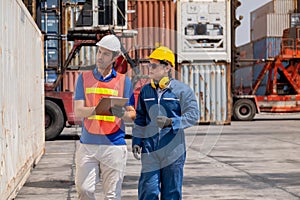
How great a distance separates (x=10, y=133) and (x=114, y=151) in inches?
92.4

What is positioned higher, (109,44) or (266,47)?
(266,47)

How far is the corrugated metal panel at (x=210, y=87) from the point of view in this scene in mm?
23875

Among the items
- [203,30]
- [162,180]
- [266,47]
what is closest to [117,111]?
[162,180]

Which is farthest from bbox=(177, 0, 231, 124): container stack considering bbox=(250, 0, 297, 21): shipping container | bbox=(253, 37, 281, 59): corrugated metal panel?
bbox=(250, 0, 297, 21): shipping container

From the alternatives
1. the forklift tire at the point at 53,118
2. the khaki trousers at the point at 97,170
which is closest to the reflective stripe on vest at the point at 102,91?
the khaki trousers at the point at 97,170

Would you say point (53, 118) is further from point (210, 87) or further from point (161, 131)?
point (161, 131)

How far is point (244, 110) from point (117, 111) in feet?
80.7

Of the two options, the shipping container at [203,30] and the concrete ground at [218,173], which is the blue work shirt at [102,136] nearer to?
the concrete ground at [218,173]

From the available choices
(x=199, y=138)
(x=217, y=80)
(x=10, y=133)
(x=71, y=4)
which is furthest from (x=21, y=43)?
(x=217, y=80)

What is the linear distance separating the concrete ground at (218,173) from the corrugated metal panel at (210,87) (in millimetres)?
6649

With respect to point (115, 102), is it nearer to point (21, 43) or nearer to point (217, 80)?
point (21, 43)

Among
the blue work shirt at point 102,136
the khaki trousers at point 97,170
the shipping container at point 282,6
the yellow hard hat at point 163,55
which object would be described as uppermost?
the shipping container at point 282,6

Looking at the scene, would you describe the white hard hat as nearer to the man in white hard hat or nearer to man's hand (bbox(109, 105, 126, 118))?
the man in white hard hat

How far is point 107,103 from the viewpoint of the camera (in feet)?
17.8
